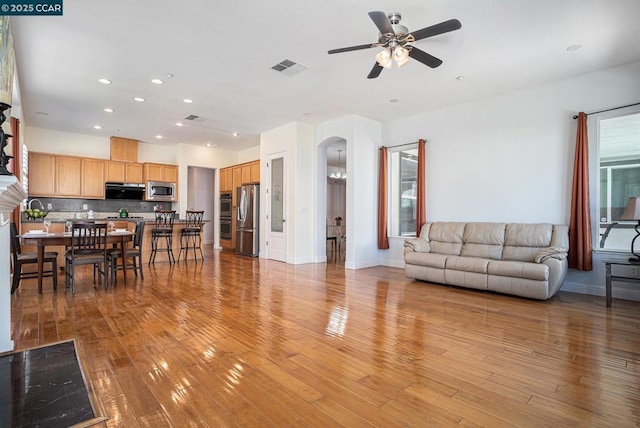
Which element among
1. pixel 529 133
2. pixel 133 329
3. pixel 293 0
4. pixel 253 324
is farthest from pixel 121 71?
pixel 529 133

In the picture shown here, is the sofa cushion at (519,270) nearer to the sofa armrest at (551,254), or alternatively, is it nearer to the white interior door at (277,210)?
the sofa armrest at (551,254)

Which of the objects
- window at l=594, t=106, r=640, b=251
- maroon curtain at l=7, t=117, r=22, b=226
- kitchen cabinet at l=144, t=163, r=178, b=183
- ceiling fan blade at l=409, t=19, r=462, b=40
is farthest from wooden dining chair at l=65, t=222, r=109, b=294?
window at l=594, t=106, r=640, b=251

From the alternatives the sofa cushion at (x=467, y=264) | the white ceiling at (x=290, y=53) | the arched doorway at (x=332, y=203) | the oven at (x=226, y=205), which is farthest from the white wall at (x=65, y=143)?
the sofa cushion at (x=467, y=264)

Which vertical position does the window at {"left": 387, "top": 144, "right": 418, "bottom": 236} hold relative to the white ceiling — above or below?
below

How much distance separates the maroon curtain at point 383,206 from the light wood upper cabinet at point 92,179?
22.3 ft

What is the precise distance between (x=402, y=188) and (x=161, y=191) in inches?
250

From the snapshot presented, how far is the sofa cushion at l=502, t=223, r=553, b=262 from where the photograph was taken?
4.57 meters

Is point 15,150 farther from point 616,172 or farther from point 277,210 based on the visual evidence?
point 616,172

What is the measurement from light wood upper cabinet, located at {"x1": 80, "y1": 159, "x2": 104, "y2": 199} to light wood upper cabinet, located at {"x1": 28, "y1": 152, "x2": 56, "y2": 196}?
0.57m

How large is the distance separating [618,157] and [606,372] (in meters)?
3.51

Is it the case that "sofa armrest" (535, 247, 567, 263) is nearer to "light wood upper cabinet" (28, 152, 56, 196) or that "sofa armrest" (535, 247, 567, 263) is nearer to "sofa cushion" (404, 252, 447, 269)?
"sofa cushion" (404, 252, 447, 269)

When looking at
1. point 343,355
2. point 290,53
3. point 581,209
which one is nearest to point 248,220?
point 290,53

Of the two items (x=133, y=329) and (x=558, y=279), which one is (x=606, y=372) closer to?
(x=558, y=279)

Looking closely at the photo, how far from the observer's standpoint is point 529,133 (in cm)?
505
